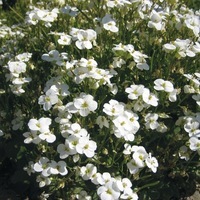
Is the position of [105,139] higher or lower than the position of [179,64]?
lower

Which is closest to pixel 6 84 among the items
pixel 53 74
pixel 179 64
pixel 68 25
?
pixel 53 74

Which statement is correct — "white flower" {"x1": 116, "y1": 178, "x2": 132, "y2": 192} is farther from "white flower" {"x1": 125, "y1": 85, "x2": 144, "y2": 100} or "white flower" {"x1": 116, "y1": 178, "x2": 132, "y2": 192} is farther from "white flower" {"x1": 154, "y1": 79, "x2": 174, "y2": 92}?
"white flower" {"x1": 154, "y1": 79, "x2": 174, "y2": 92}

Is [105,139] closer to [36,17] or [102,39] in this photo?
[102,39]

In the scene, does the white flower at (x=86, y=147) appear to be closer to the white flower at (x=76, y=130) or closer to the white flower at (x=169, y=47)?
the white flower at (x=76, y=130)

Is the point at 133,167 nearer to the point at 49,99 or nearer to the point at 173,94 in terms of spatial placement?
the point at 173,94

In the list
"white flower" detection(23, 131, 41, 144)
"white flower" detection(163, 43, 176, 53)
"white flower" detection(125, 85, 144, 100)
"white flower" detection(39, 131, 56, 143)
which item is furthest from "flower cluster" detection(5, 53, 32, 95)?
"white flower" detection(163, 43, 176, 53)

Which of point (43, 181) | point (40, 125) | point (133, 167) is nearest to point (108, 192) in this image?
point (133, 167)

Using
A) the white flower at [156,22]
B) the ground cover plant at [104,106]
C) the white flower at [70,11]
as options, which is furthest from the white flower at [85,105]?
the white flower at [70,11]

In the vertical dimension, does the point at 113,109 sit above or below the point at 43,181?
above
